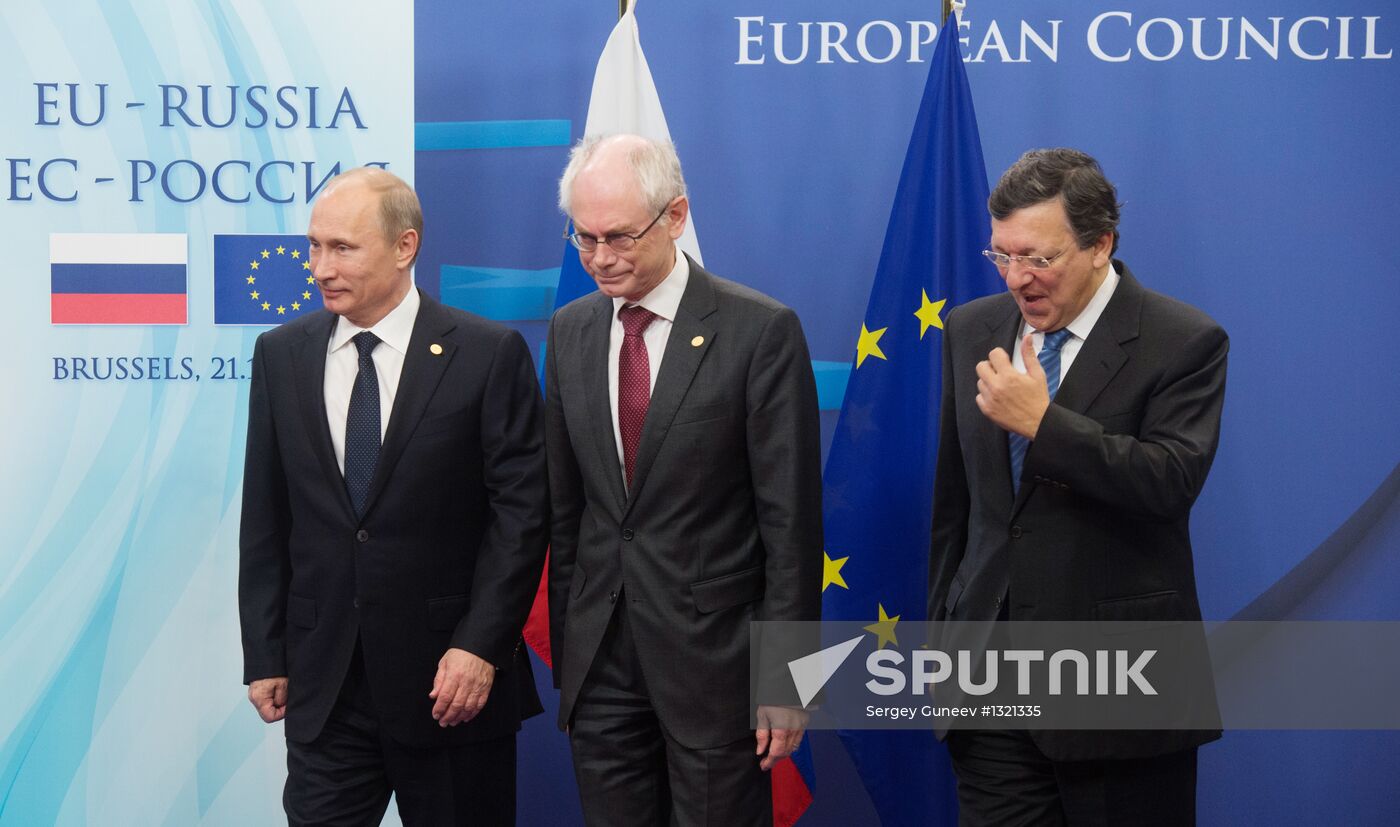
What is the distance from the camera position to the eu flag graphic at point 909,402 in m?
3.25

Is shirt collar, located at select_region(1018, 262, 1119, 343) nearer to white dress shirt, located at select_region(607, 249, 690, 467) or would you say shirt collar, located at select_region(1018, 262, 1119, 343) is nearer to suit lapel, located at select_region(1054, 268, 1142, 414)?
suit lapel, located at select_region(1054, 268, 1142, 414)

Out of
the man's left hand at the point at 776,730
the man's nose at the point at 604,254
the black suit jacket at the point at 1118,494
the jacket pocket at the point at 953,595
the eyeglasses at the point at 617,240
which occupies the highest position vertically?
the eyeglasses at the point at 617,240

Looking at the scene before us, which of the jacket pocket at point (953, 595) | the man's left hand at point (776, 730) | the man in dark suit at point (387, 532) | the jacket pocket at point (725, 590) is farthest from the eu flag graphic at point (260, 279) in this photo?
the jacket pocket at point (953, 595)

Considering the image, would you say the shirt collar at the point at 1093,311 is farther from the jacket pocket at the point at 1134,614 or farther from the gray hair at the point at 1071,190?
the jacket pocket at the point at 1134,614

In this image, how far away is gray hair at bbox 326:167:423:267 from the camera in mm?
2664

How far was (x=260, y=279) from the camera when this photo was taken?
3625mm

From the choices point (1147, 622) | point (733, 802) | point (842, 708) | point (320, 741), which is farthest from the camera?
point (842, 708)

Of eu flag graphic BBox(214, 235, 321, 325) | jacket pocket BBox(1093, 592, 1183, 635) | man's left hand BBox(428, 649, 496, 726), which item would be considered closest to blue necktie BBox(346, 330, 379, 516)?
man's left hand BBox(428, 649, 496, 726)

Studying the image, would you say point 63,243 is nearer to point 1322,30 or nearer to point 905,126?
point 905,126

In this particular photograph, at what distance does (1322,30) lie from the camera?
354cm

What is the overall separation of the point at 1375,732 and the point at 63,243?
394 cm

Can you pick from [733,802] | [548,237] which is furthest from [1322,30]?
[733,802]

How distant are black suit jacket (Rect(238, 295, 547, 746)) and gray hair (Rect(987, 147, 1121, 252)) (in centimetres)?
108

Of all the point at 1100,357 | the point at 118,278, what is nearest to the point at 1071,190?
the point at 1100,357
